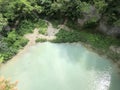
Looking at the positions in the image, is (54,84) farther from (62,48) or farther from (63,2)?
(63,2)

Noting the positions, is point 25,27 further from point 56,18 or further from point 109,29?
point 109,29

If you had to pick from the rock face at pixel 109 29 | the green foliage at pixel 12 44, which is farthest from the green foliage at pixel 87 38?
the green foliage at pixel 12 44

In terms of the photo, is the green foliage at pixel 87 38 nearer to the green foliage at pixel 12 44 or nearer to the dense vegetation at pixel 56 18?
the dense vegetation at pixel 56 18

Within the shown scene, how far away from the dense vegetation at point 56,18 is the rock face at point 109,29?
0.73 feet

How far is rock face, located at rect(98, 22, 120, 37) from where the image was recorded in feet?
61.1

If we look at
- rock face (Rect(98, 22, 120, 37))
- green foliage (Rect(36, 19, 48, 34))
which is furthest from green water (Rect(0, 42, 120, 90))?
rock face (Rect(98, 22, 120, 37))

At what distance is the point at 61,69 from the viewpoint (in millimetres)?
16328

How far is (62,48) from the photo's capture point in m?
18.2

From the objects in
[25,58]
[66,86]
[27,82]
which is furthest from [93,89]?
[25,58]

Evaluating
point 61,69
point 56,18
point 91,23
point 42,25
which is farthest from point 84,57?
point 56,18

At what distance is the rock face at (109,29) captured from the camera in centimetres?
1861

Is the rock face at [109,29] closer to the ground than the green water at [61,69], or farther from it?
farther from it

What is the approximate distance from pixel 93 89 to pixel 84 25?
20.2 ft

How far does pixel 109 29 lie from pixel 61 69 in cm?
494
